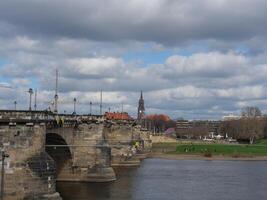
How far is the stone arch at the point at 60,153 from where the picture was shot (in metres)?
63.8

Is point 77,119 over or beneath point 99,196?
over

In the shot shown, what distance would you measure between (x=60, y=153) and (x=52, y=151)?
1.25 metres

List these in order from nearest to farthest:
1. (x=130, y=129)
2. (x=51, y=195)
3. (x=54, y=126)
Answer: (x=51, y=195) → (x=54, y=126) → (x=130, y=129)

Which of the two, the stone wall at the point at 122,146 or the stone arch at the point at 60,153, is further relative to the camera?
the stone wall at the point at 122,146

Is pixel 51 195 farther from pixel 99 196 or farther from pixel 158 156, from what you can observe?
pixel 158 156

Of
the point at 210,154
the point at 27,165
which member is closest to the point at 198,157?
the point at 210,154

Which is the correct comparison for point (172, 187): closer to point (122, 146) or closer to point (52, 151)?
point (52, 151)

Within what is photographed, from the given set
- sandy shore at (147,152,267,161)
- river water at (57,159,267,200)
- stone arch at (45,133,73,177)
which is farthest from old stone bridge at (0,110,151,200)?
sandy shore at (147,152,267,161)

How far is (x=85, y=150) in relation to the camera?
219 feet

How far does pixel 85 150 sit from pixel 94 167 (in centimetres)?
231

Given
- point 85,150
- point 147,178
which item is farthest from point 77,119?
point 147,178

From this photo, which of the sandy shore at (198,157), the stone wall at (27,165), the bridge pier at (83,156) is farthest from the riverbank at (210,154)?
the stone wall at (27,165)

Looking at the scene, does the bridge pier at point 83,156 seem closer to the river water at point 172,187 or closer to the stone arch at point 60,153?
the stone arch at point 60,153

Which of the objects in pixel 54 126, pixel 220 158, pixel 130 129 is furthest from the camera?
pixel 220 158
